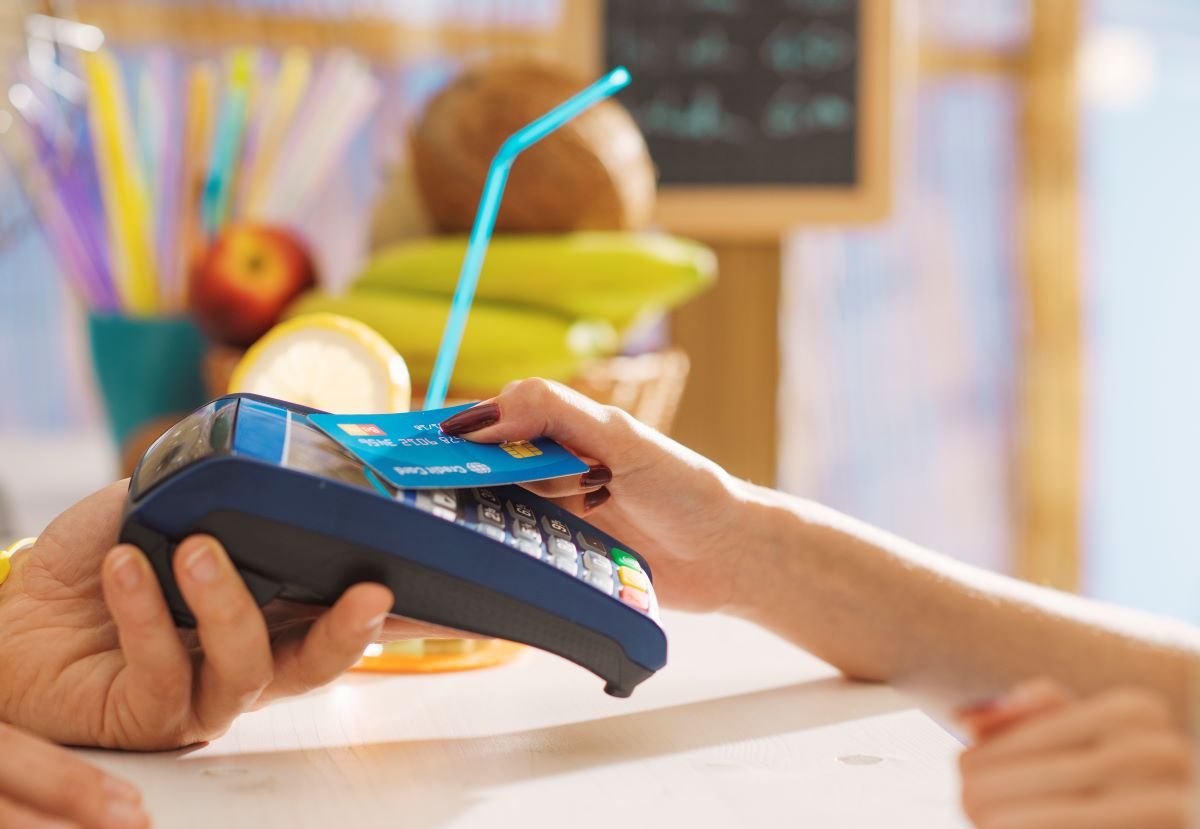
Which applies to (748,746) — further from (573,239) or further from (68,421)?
(68,421)

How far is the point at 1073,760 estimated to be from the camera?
0.25 m

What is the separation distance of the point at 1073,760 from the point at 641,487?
280 millimetres

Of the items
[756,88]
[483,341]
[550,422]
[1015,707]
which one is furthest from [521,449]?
[756,88]

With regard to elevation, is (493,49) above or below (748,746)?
above

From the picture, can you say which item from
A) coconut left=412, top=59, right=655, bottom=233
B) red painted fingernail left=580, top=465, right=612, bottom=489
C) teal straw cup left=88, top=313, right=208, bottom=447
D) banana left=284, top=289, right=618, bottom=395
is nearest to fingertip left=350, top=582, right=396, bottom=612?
red painted fingernail left=580, top=465, right=612, bottom=489

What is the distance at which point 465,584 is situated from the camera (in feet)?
1.31

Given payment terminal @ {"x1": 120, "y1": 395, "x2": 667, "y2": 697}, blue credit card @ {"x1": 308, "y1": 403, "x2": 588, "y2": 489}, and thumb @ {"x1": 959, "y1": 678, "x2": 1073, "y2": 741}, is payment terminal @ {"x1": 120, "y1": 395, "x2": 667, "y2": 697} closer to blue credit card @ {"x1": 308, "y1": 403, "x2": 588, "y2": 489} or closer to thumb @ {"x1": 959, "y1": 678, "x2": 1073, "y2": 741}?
blue credit card @ {"x1": 308, "y1": 403, "x2": 588, "y2": 489}

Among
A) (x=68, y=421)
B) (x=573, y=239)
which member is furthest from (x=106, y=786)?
(x=68, y=421)

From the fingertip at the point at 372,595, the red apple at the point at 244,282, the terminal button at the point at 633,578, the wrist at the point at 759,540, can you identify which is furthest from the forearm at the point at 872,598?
the red apple at the point at 244,282

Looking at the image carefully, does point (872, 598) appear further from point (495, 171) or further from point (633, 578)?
point (495, 171)

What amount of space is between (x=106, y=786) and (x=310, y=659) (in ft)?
0.26

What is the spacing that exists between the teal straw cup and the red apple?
0.22ft

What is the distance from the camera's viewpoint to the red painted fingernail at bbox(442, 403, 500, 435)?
1.53 feet

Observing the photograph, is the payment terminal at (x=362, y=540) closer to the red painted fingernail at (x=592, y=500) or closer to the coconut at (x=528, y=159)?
the red painted fingernail at (x=592, y=500)
